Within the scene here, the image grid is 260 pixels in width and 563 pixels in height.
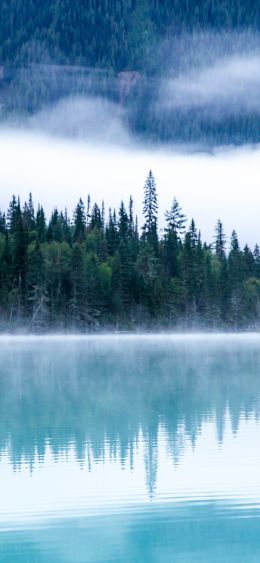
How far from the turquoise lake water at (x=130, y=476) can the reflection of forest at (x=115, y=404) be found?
0.04m

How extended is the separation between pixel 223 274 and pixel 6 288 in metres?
31.8

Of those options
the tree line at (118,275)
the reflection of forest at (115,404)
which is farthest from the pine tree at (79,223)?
the reflection of forest at (115,404)

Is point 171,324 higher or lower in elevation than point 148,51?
lower

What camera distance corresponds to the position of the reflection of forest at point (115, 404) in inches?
682

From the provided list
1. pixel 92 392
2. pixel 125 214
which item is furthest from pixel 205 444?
pixel 125 214

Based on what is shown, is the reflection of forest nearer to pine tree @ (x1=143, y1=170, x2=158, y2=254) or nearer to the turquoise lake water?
the turquoise lake water

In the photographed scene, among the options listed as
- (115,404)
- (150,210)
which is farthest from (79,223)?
(115,404)

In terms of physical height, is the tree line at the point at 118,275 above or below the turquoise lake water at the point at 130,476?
above

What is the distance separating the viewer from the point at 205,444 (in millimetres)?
17062

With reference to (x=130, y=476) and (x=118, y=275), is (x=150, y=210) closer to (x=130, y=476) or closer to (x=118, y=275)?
(x=118, y=275)

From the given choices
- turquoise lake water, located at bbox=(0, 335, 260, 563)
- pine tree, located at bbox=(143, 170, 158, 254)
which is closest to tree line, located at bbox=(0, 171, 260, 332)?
pine tree, located at bbox=(143, 170, 158, 254)

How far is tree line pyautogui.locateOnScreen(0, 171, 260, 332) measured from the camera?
9794 centimetres

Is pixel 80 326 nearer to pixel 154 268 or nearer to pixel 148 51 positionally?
pixel 154 268

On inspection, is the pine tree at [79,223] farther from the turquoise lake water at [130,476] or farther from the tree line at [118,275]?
the turquoise lake water at [130,476]
